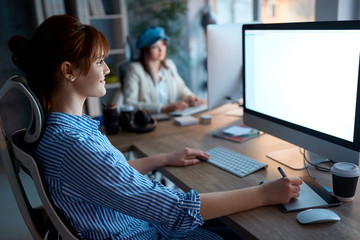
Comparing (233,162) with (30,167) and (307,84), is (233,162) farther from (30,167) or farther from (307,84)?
(30,167)

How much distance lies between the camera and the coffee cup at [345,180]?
3.07 ft

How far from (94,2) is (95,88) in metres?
2.97

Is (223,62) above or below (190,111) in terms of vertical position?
above

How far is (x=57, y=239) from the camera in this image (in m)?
0.97

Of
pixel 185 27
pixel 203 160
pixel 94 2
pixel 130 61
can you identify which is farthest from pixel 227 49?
pixel 185 27

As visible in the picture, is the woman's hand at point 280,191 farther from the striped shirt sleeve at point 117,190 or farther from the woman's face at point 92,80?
the woman's face at point 92,80

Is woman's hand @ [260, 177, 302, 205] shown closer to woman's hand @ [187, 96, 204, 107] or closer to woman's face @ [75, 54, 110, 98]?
woman's face @ [75, 54, 110, 98]

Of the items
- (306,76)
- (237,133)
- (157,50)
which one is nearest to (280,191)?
(306,76)

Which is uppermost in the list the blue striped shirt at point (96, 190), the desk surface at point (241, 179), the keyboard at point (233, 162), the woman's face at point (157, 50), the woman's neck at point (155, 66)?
the woman's face at point (157, 50)

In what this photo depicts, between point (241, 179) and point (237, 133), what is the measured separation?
0.49 m

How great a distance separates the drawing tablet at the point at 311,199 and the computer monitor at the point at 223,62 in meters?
0.93

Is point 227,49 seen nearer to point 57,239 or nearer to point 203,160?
point 203,160

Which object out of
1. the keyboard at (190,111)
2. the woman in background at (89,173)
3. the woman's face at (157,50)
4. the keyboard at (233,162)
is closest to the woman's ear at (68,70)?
the woman in background at (89,173)

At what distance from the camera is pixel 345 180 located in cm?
94
